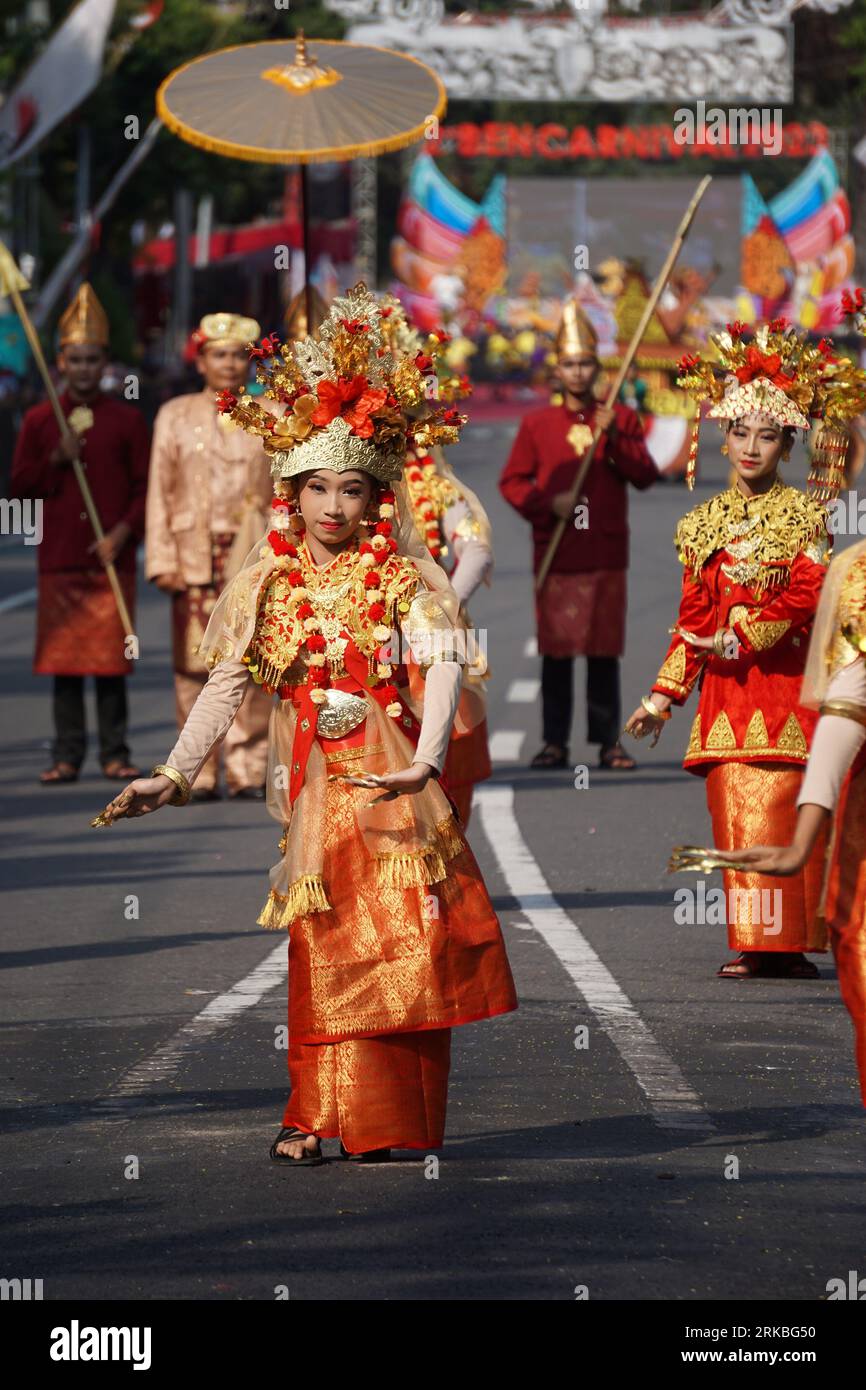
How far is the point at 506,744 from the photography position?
1691 cm

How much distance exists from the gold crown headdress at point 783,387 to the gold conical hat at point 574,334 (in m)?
5.54

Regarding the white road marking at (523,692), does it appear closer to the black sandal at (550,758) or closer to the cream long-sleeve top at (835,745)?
the black sandal at (550,758)

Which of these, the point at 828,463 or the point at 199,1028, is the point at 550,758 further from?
the point at 199,1028

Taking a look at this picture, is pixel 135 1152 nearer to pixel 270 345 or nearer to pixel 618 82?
pixel 270 345

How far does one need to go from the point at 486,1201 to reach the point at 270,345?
7.18 feet

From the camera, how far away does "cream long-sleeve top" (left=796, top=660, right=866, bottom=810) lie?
5.96 meters

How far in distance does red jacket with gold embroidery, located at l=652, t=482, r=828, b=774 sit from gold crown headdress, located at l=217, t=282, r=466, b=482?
2403 millimetres

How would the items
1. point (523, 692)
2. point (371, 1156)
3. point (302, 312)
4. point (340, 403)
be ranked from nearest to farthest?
1. point (371, 1156)
2. point (340, 403)
3. point (302, 312)
4. point (523, 692)

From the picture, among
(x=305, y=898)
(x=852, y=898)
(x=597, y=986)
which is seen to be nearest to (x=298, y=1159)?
(x=305, y=898)

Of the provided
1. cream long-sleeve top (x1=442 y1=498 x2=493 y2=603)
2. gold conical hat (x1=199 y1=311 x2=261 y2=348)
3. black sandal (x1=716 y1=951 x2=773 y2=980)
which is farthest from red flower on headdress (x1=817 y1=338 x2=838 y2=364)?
gold conical hat (x1=199 y1=311 x2=261 y2=348)

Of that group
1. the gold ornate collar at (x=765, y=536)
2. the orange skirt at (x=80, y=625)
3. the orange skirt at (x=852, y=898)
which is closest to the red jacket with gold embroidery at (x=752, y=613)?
the gold ornate collar at (x=765, y=536)

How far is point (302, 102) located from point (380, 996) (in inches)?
248

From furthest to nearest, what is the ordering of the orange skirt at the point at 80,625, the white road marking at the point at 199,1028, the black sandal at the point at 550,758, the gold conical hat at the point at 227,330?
the black sandal at the point at 550,758
the orange skirt at the point at 80,625
the gold conical hat at the point at 227,330
the white road marking at the point at 199,1028

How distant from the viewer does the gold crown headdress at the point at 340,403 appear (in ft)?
23.8
